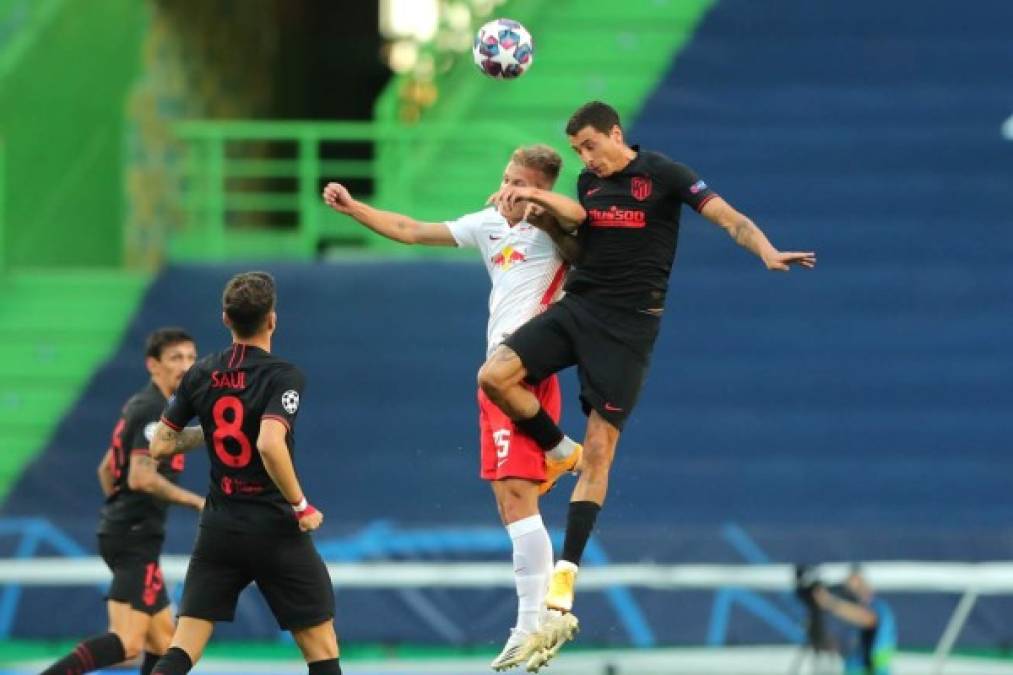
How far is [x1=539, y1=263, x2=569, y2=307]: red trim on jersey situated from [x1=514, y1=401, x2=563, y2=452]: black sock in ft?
1.74

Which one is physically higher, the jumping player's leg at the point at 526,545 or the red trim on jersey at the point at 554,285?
the red trim on jersey at the point at 554,285

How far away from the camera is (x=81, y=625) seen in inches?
563

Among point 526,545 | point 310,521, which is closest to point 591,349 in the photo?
point 526,545

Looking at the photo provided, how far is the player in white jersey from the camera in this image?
337 inches

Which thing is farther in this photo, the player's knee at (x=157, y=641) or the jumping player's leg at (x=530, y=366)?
the player's knee at (x=157, y=641)

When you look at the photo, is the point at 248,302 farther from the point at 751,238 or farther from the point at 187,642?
the point at 751,238

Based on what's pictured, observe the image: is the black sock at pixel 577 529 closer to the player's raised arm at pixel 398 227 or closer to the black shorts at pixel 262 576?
the black shorts at pixel 262 576

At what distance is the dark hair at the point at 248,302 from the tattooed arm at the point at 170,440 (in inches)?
20.6

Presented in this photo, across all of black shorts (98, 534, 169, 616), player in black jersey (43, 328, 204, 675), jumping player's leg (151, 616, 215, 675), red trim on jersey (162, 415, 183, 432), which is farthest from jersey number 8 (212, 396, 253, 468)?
black shorts (98, 534, 169, 616)

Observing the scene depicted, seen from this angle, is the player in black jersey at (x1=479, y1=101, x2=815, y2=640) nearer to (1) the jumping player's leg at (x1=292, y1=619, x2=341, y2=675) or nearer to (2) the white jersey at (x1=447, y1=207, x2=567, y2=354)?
(2) the white jersey at (x1=447, y1=207, x2=567, y2=354)

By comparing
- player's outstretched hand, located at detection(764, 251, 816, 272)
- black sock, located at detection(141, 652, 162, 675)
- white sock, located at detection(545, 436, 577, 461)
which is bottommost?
black sock, located at detection(141, 652, 162, 675)

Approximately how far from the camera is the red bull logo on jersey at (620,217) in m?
8.38

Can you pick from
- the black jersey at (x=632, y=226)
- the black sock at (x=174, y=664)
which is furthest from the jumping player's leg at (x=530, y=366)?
the black sock at (x=174, y=664)

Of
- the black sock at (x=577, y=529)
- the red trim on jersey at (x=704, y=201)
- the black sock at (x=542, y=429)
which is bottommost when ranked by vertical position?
the black sock at (x=577, y=529)
